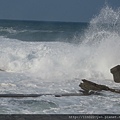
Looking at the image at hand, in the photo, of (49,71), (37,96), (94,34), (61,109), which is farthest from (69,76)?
(94,34)

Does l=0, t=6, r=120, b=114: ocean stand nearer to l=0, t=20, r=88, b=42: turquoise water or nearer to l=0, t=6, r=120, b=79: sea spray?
l=0, t=6, r=120, b=79: sea spray

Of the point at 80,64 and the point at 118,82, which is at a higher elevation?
the point at 80,64

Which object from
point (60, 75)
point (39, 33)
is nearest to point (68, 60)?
point (60, 75)

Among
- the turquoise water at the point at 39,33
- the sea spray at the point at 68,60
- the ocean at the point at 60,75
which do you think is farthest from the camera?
the turquoise water at the point at 39,33

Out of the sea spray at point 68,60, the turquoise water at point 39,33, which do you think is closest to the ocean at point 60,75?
the sea spray at point 68,60

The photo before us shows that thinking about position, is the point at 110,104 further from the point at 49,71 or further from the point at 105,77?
the point at 49,71

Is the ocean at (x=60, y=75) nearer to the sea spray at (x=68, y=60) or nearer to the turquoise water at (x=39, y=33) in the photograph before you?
the sea spray at (x=68, y=60)

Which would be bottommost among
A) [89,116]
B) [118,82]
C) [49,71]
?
[89,116]

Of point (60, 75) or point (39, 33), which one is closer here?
point (60, 75)

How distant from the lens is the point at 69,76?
511 inches

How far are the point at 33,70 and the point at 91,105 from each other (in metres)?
7.72

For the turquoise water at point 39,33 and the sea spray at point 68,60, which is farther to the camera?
the turquoise water at point 39,33

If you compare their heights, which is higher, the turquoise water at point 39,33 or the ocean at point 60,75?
the turquoise water at point 39,33

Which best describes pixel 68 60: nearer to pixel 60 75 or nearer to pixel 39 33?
pixel 60 75
